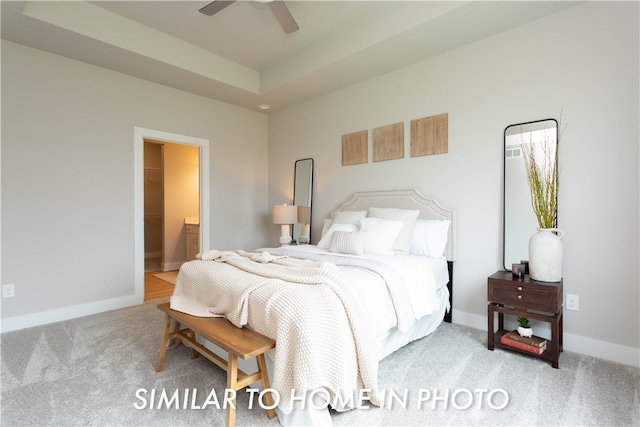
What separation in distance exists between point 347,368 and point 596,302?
6.93 feet

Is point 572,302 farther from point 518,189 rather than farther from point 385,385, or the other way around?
point 385,385

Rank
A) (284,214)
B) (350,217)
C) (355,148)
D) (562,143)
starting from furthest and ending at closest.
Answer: (284,214)
(355,148)
(350,217)
(562,143)

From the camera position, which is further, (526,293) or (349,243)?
(349,243)

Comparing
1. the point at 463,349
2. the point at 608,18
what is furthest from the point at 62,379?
the point at 608,18

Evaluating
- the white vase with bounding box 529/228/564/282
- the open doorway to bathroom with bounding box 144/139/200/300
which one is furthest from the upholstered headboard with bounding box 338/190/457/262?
the open doorway to bathroom with bounding box 144/139/200/300

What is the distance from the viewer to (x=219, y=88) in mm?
4066

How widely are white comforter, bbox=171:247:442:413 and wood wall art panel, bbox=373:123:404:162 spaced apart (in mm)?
1862

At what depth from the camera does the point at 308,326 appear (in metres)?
1.51

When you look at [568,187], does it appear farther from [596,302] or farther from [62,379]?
[62,379]

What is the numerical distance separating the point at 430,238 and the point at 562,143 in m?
1.28

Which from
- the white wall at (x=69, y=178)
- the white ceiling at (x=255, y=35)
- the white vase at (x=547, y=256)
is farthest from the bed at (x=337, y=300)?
the white wall at (x=69, y=178)

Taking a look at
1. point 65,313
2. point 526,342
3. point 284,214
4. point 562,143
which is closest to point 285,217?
point 284,214

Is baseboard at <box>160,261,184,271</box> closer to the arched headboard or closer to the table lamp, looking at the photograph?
the table lamp

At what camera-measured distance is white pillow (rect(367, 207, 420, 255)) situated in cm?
304
